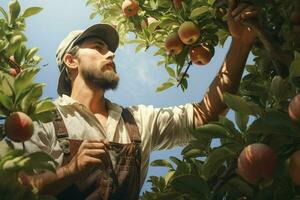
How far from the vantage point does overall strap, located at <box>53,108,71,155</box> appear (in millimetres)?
2197

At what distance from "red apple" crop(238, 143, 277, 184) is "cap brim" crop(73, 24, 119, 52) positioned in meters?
1.76

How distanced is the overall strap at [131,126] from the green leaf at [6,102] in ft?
3.00

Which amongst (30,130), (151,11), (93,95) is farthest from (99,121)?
(30,130)

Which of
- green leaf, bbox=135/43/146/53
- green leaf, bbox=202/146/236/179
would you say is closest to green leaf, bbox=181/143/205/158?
green leaf, bbox=202/146/236/179

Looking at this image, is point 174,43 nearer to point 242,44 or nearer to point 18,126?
point 242,44

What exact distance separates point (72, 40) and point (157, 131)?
92 cm

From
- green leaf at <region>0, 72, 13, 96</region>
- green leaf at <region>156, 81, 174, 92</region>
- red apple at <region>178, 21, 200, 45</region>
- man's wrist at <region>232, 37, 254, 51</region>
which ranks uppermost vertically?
red apple at <region>178, 21, 200, 45</region>

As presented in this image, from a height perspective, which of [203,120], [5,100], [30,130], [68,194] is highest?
[5,100]

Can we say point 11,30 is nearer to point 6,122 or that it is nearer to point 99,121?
point 99,121

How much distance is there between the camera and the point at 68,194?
2131 mm

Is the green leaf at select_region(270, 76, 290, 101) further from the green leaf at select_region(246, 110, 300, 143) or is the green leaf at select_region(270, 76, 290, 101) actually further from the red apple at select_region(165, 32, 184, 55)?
the red apple at select_region(165, 32, 184, 55)

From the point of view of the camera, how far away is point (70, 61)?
3.08 m

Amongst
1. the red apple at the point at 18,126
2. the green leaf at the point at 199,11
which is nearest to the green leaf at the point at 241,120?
the red apple at the point at 18,126

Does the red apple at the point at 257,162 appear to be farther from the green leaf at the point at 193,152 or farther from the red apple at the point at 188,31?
the red apple at the point at 188,31
